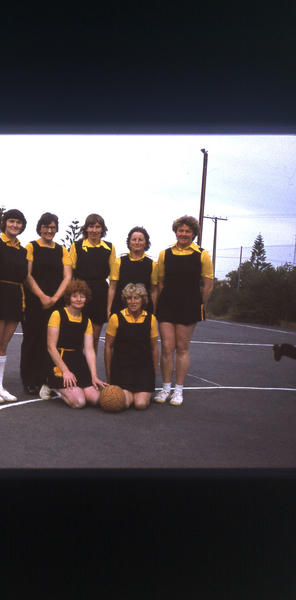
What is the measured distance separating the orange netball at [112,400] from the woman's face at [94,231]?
119cm

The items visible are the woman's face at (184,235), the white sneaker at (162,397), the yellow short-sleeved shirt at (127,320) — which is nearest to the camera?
the woman's face at (184,235)

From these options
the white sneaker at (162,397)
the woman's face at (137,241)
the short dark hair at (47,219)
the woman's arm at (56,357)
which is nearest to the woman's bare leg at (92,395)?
the woman's arm at (56,357)

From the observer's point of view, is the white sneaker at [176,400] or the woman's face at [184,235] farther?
the white sneaker at [176,400]

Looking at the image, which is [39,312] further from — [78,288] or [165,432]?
[165,432]

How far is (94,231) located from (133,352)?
101cm

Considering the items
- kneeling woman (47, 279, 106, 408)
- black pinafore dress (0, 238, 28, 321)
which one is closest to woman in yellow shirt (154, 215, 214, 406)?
kneeling woman (47, 279, 106, 408)

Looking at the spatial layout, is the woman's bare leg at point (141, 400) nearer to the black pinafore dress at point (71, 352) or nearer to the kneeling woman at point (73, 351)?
the kneeling woman at point (73, 351)

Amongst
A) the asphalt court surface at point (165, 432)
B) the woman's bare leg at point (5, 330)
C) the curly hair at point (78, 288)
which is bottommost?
the asphalt court surface at point (165, 432)

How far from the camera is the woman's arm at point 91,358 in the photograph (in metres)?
3.99

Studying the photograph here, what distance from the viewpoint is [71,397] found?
3961mm
